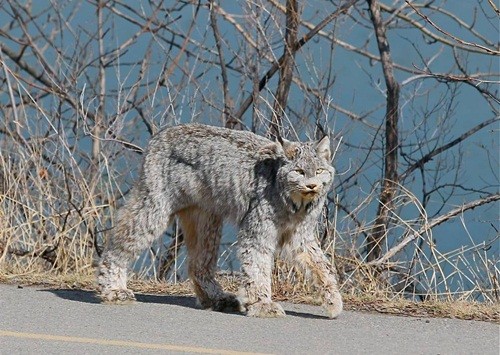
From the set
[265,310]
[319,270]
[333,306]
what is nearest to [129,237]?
[265,310]

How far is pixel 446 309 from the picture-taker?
31.4 ft

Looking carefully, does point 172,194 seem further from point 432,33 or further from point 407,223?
point 432,33

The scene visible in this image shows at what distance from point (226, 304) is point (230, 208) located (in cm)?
79

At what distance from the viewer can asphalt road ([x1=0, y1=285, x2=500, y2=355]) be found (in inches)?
306

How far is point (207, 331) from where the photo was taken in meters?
8.40

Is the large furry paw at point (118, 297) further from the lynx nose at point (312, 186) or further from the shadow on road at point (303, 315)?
the lynx nose at point (312, 186)

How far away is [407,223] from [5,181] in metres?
4.49

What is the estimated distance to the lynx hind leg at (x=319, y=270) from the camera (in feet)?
30.1

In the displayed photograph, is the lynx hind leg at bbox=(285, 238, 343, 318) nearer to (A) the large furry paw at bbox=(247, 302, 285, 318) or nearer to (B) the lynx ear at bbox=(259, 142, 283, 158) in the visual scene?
(A) the large furry paw at bbox=(247, 302, 285, 318)

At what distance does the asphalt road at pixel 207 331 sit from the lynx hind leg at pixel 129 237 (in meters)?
0.30

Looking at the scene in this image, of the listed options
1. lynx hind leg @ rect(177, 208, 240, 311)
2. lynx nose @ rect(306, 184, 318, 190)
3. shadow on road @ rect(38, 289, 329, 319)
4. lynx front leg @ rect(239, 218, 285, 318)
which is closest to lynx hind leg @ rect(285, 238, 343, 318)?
lynx front leg @ rect(239, 218, 285, 318)

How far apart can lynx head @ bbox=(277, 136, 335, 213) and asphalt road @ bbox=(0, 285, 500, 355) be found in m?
0.91

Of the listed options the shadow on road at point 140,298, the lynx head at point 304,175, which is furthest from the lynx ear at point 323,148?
the shadow on road at point 140,298

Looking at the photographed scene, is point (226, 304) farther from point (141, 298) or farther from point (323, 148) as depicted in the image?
point (323, 148)
